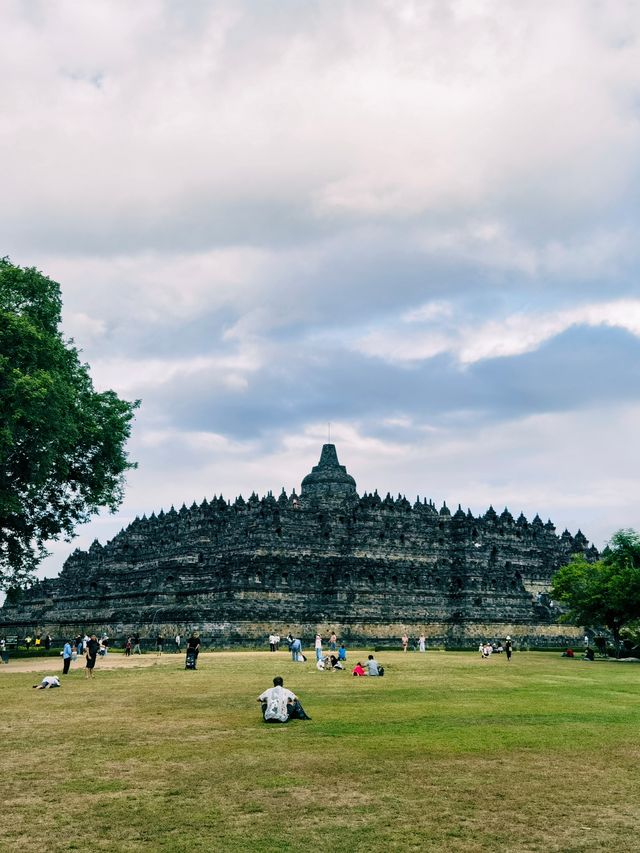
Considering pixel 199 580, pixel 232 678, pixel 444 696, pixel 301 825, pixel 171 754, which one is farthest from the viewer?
pixel 199 580

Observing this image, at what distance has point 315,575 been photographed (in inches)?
3059

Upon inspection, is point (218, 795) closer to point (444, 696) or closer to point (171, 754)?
point (171, 754)

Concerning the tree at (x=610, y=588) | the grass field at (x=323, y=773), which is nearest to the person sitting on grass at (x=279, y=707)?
the grass field at (x=323, y=773)

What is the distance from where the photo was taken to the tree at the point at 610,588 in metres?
58.3

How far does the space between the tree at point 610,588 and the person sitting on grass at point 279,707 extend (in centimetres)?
4197

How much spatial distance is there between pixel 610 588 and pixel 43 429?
39309 mm

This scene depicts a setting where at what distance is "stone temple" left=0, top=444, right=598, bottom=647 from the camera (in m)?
72.2

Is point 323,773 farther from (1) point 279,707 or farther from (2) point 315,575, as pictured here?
(2) point 315,575

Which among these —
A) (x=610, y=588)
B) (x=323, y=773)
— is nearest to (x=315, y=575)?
(x=610, y=588)

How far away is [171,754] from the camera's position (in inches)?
657

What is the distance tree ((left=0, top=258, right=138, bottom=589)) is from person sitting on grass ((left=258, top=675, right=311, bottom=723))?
24.7 metres

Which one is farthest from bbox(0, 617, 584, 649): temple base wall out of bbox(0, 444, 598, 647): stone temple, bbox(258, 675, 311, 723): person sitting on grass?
bbox(258, 675, 311, 723): person sitting on grass

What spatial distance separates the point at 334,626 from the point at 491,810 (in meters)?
60.9

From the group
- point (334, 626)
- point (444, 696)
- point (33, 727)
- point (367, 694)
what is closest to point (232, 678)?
point (367, 694)
